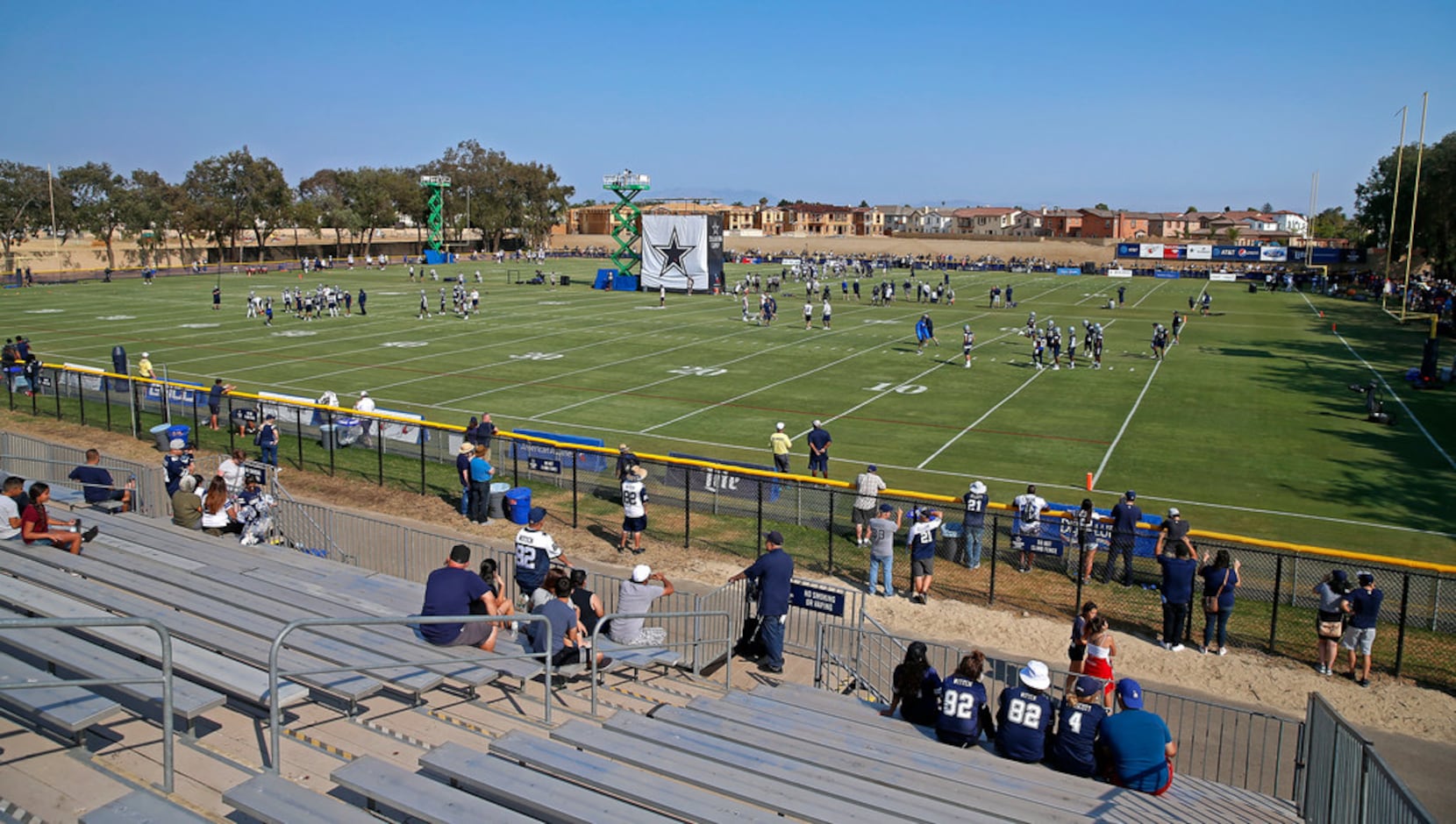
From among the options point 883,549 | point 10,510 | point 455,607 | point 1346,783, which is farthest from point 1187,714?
point 10,510

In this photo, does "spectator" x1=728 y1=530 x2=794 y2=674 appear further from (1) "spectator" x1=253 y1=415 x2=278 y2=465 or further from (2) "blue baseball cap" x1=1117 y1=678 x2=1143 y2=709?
(1) "spectator" x1=253 y1=415 x2=278 y2=465

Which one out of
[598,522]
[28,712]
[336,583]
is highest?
[28,712]

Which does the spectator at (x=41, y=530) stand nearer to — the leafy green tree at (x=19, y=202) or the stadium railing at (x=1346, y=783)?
the stadium railing at (x=1346, y=783)

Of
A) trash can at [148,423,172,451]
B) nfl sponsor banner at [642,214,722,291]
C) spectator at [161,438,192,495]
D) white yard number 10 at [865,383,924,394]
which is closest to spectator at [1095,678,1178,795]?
spectator at [161,438,192,495]

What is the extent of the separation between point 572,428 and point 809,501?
9748 millimetres

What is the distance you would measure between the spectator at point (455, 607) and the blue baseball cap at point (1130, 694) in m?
5.22

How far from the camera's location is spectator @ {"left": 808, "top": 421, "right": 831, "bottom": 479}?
20953 millimetres

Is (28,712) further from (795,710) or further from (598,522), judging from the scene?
(598,522)

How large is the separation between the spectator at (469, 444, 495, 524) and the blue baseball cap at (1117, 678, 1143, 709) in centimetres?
1185

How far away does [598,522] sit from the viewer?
18312 millimetres

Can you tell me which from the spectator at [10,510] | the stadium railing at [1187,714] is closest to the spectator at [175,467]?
the spectator at [10,510]

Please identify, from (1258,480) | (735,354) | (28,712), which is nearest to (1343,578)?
(1258,480)

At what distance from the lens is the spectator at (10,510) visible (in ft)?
35.3

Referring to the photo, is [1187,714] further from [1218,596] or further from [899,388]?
[899,388]
